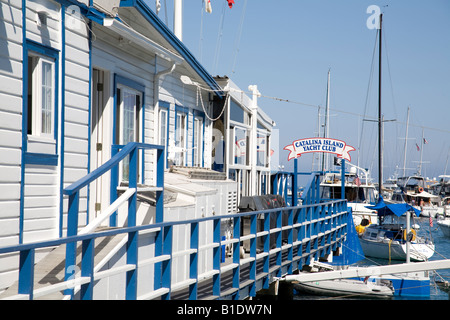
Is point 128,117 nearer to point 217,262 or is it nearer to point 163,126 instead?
point 163,126

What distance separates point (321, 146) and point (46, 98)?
12.1 m

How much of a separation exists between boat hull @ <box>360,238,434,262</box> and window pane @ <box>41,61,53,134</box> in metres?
25.3

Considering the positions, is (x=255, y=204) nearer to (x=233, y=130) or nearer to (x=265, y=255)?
(x=233, y=130)

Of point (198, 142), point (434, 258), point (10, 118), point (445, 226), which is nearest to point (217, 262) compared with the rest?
point (10, 118)

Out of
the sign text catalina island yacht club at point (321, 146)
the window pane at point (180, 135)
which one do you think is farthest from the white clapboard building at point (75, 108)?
the sign text catalina island yacht club at point (321, 146)

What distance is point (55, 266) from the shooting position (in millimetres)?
6535

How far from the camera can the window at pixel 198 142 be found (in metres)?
15.0

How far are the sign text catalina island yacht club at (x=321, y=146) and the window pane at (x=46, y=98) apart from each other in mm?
11635

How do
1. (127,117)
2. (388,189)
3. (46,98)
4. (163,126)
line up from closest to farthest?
(46,98) → (127,117) → (163,126) → (388,189)

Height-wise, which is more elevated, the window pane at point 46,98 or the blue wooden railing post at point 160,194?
the window pane at point 46,98

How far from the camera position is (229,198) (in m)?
13.8

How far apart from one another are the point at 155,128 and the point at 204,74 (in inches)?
114

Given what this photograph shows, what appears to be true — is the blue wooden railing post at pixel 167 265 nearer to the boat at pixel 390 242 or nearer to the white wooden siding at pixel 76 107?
the white wooden siding at pixel 76 107

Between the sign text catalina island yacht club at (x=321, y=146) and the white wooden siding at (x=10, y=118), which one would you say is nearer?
the white wooden siding at (x=10, y=118)
